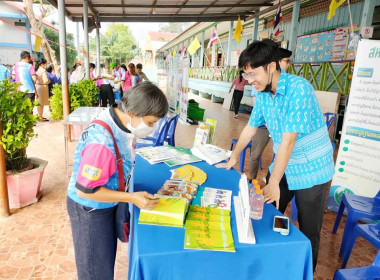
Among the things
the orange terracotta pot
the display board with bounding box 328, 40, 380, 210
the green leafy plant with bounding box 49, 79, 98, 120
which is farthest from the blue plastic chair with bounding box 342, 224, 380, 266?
the green leafy plant with bounding box 49, 79, 98, 120

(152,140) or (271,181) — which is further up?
(271,181)

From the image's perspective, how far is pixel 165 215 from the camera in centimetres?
123

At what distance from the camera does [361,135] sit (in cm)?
274

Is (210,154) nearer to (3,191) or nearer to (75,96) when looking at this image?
(3,191)

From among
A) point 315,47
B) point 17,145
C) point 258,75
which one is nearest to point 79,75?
point 17,145

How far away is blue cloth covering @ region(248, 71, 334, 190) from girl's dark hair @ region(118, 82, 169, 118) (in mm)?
666

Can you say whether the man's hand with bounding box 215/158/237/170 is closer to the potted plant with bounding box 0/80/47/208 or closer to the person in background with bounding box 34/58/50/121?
the potted plant with bounding box 0/80/47/208

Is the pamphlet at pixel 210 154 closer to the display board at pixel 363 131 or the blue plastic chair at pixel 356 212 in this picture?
the blue plastic chair at pixel 356 212

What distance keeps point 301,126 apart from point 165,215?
0.81 meters

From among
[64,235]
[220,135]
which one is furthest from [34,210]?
[220,135]

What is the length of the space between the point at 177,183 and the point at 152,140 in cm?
231

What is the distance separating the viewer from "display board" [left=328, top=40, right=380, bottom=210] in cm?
259

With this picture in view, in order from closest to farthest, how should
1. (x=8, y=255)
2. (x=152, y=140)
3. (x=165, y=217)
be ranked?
(x=165, y=217) < (x=8, y=255) < (x=152, y=140)

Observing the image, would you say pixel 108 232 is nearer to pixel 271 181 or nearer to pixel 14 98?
pixel 271 181
